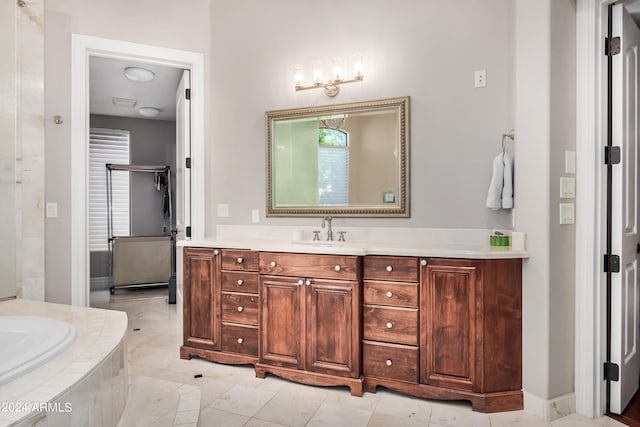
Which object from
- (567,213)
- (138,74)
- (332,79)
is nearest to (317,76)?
(332,79)

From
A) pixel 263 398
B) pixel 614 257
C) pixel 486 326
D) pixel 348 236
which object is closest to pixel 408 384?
pixel 486 326

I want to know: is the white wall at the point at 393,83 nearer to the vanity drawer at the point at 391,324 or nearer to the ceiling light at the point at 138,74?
the vanity drawer at the point at 391,324

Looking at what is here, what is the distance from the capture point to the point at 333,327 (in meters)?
2.42

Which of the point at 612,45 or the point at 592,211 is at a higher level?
the point at 612,45

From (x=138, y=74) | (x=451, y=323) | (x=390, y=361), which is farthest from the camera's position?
(x=138, y=74)

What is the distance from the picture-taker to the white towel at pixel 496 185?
7.80 ft

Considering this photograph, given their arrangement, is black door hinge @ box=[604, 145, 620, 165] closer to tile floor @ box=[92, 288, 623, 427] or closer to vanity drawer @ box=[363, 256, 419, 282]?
vanity drawer @ box=[363, 256, 419, 282]

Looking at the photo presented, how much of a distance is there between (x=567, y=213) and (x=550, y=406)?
41.2 inches

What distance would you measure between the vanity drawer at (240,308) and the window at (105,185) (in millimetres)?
3784

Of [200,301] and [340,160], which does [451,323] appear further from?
[200,301]

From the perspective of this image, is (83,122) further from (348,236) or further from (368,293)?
(368,293)

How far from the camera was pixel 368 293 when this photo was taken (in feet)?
7.89

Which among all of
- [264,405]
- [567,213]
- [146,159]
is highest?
[146,159]

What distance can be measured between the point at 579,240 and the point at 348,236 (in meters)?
1.45
